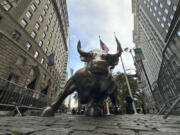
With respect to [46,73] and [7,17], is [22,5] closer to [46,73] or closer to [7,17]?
[7,17]

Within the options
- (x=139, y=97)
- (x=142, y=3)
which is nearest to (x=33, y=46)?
(x=139, y=97)

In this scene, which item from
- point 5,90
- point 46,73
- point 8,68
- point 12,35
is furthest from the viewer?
point 46,73

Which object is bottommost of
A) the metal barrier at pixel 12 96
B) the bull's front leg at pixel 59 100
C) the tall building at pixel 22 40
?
the bull's front leg at pixel 59 100

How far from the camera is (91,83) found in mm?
2215

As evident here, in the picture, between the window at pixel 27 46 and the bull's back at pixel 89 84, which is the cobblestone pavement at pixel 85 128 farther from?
the window at pixel 27 46

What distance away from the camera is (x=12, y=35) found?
13234mm

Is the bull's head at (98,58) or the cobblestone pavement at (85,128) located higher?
the bull's head at (98,58)

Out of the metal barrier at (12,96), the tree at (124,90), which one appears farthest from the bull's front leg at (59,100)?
the tree at (124,90)

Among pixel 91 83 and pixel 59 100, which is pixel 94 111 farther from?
pixel 59 100

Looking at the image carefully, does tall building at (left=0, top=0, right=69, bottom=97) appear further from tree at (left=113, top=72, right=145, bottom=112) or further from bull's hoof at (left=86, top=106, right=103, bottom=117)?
tree at (left=113, top=72, right=145, bottom=112)

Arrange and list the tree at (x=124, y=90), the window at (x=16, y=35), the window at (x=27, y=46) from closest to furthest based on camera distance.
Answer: the window at (x=16, y=35), the tree at (x=124, y=90), the window at (x=27, y=46)

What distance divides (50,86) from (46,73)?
4.27 m

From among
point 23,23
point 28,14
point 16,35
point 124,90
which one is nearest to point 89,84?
point 124,90

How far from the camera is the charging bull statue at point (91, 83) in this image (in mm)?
2146
